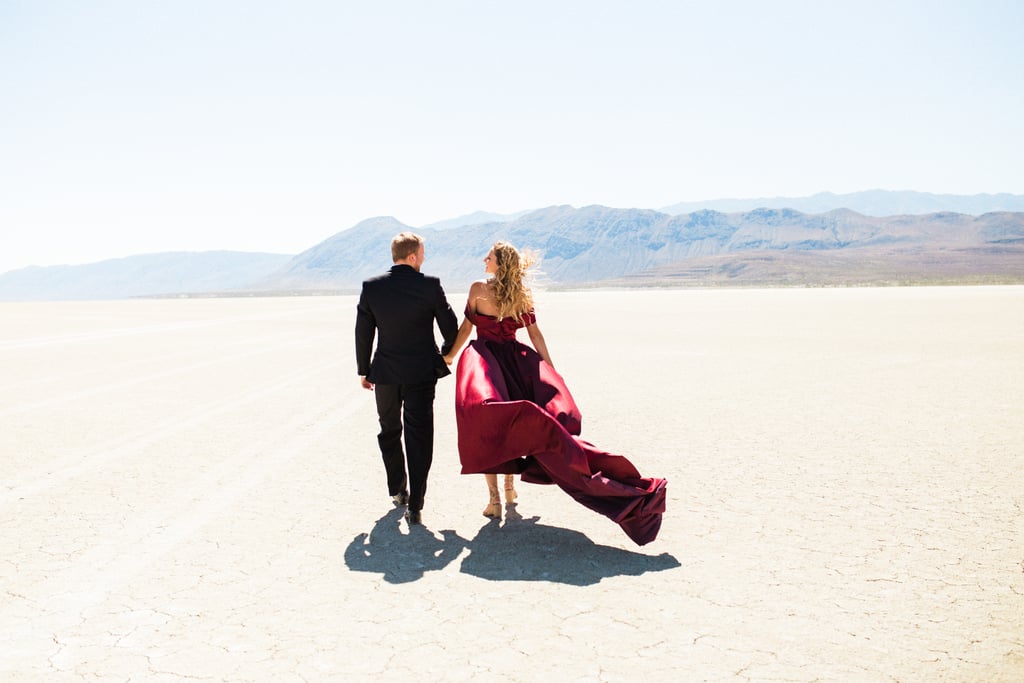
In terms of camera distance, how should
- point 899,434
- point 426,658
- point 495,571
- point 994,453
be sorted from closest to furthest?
point 426,658, point 495,571, point 994,453, point 899,434

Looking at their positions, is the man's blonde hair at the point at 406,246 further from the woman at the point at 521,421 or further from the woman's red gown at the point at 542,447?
the woman's red gown at the point at 542,447

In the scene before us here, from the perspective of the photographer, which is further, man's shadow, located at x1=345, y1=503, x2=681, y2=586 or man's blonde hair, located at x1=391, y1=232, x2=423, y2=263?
man's blonde hair, located at x1=391, y1=232, x2=423, y2=263

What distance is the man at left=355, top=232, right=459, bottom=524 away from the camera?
5316 mm

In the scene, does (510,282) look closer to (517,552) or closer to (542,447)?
(542,447)

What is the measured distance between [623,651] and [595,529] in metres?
1.86

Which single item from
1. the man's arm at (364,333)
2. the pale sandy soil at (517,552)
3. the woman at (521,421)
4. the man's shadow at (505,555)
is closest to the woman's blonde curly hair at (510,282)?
the woman at (521,421)

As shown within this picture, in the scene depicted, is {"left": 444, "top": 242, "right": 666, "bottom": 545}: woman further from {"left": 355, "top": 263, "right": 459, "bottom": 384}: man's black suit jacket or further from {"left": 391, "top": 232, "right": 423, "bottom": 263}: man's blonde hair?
{"left": 391, "top": 232, "right": 423, "bottom": 263}: man's blonde hair

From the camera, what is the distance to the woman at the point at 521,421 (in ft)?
15.6

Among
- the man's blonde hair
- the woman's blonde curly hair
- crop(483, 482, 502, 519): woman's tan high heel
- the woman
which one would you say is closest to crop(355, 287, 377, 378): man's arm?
the man's blonde hair

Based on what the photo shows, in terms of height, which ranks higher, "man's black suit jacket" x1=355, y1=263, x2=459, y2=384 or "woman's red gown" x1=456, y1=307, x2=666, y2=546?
"man's black suit jacket" x1=355, y1=263, x2=459, y2=384

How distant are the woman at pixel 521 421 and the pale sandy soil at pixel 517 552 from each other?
1.11ft

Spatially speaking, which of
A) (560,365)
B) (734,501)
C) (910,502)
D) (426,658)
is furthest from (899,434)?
(560,365)

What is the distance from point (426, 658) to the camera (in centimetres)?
342

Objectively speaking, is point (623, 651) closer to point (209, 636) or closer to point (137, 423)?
point (209, 636)
